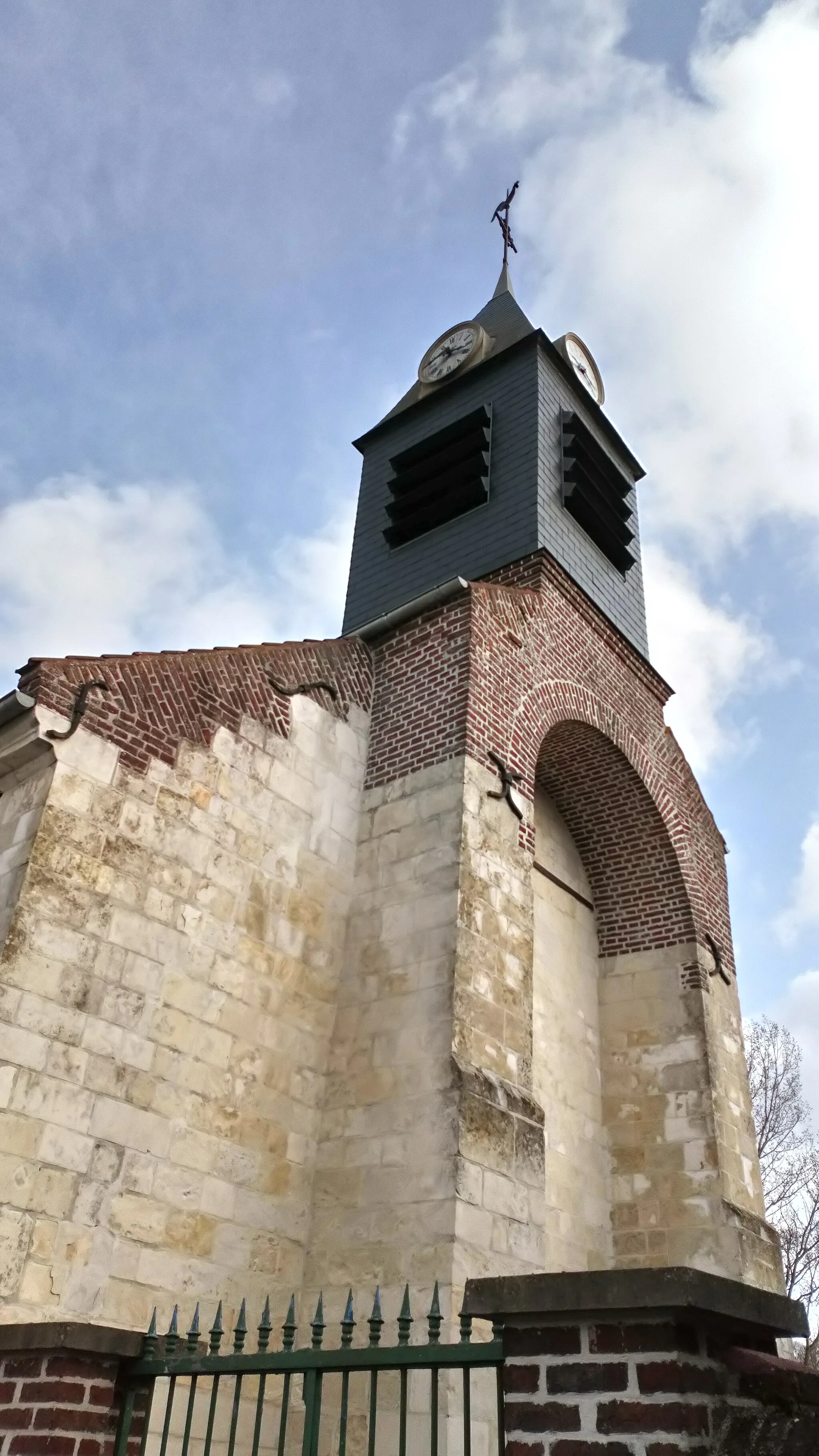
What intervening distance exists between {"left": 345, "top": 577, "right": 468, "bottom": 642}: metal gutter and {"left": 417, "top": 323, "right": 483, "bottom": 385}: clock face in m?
5.38

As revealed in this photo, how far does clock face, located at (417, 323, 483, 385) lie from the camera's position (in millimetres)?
13468

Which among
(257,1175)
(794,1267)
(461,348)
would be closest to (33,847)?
(257,1175)

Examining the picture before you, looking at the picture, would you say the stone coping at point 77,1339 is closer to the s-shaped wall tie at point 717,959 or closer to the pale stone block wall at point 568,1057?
the pale stone block wall at point 568,1057

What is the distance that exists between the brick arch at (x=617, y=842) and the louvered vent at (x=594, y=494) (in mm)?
2874

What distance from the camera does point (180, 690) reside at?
712 centimetres

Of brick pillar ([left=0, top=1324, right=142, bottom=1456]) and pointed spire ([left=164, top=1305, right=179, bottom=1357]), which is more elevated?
pointed spire ([left=164, top=1305, right=179, bottom=1357])

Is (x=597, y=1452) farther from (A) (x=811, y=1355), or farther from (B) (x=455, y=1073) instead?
(A) (x=811, y=1355)

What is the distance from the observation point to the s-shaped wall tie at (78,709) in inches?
240

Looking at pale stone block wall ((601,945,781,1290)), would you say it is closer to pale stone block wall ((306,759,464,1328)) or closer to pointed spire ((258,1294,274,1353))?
pale stone block wall ((306,759,464,1328))

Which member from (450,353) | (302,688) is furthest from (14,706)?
(450,353)

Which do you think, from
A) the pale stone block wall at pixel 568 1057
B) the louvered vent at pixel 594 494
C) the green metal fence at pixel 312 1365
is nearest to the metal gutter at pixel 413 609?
the pale stone block wall at pixel 568 1057

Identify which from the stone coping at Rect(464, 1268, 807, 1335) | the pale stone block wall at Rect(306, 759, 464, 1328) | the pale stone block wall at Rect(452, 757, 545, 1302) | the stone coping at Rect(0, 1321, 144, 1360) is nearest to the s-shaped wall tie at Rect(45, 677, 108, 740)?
the pale stone block wall at Rect(306, 759, 464, 1328)

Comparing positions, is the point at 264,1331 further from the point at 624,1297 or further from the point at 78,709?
the point at 78,709

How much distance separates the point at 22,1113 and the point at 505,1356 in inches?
136
